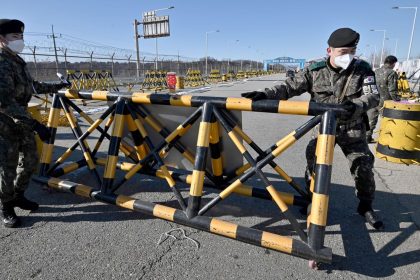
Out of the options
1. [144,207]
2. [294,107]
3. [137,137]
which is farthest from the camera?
[137,137]

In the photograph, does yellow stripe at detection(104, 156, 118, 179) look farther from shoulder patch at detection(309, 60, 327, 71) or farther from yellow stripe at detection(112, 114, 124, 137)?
shoulder patch at detection(309, 60, 327, 71)

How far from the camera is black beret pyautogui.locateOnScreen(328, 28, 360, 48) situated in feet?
9.25

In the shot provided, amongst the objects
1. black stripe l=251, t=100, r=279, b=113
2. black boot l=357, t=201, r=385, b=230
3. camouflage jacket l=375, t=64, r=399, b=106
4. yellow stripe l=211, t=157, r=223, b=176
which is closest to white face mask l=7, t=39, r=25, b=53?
yellow stripe l=211, t=157, r=223, b=176

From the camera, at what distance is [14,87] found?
9.80ft

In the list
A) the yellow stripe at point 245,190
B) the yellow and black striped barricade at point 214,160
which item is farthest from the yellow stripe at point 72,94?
the yellow stripe at point 245,190

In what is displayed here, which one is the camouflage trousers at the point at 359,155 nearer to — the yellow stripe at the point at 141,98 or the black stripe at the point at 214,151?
the black stripe at the point at 214,151

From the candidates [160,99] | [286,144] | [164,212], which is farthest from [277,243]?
[160,99]

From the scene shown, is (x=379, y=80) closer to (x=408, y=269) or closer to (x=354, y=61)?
(x=354, y=61)

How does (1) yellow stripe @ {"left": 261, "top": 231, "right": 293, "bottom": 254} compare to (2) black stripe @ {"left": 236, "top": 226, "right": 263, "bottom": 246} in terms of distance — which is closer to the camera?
(1) yellow stripe @ {"left": 261, "top": 231, "right": 293, "bottom": 254}

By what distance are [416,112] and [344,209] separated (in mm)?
2701

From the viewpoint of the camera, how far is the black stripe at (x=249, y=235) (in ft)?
8.16

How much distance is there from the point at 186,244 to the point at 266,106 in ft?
4.85

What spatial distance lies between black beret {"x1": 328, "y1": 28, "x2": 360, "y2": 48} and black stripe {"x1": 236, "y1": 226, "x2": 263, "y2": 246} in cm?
193

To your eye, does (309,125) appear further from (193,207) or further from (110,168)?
(110,168)
